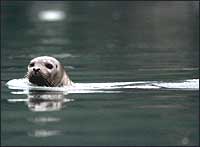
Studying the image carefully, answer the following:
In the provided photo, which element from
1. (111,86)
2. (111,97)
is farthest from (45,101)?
(111,86)

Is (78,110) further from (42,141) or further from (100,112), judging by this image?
(42,141)

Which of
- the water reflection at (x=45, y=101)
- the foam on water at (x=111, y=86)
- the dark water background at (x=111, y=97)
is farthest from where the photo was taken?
the foam on water at (x=111, y=86)

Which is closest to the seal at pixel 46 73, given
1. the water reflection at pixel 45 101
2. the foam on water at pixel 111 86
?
the foam on water at pixel 111 86

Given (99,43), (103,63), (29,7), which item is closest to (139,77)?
(103,63)

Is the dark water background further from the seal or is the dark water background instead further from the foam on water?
the seal

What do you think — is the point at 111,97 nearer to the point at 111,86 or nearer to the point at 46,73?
the point at 111,86

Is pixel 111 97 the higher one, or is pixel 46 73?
pixel 46 73

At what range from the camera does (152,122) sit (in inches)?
504

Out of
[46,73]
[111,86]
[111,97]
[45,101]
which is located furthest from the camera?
[111,86]

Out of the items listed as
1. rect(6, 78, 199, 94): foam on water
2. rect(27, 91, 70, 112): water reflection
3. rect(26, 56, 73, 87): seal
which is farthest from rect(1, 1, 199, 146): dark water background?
rect(26, 56, 73, 87): seal

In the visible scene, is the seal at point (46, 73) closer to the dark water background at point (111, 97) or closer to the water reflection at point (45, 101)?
the water reflection at point (45, 101)

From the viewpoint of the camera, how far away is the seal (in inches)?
659

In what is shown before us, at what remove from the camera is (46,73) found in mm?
16875

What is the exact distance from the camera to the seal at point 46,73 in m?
16.7
